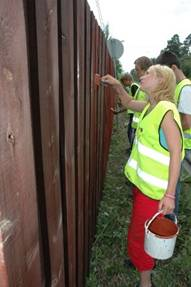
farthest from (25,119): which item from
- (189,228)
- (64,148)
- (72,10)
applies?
(189,228)

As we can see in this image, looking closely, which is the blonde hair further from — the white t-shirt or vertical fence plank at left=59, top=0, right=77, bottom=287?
the white t-shirt

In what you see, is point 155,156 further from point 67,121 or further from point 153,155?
point 67,121

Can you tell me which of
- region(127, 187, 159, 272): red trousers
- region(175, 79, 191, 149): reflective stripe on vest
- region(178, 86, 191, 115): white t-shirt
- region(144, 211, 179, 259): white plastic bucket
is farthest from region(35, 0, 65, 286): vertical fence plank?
region(175, 79, 191, 149): reflective stripe on vest

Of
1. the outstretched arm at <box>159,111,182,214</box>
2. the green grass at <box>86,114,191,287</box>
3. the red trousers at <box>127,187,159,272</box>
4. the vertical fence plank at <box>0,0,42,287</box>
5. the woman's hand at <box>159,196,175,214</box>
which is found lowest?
the green grass at <box>86,114,191,287</box>

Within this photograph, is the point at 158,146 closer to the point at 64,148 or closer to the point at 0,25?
the point at 64,148

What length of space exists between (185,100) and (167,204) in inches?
63.8

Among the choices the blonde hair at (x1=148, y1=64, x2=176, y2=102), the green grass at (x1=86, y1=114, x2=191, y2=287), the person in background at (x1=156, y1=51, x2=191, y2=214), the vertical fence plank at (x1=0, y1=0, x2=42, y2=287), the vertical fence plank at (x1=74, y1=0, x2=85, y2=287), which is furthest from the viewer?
the person in background at (x1=156, y1=51, x2=191, y2=214)

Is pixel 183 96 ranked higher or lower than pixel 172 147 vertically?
higher

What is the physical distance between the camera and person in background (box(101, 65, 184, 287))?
7.40 feet

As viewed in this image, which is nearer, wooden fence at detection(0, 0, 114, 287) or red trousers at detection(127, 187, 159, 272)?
wooden fence at detection(0, 0, 114, 287)

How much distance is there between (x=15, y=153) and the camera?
88 centimetres

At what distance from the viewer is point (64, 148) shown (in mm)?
1573

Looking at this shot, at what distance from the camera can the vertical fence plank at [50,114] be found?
1129mm

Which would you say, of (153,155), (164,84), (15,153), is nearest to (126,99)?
(164,84)
